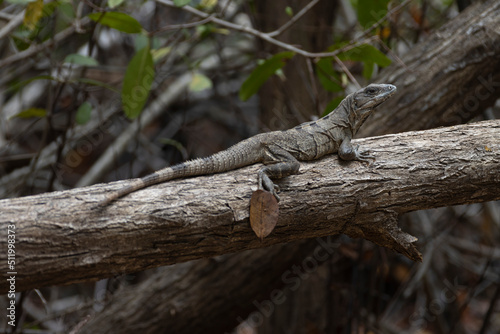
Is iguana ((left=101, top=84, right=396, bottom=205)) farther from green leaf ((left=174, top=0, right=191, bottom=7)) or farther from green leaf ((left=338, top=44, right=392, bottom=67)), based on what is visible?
green leaf ((left=174, top=0, right=191, bottom=7))

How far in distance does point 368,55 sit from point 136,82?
2.26 metres

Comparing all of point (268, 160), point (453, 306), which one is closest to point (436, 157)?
point (268, 160)

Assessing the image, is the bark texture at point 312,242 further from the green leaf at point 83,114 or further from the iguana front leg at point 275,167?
the green leaf at point 83,114

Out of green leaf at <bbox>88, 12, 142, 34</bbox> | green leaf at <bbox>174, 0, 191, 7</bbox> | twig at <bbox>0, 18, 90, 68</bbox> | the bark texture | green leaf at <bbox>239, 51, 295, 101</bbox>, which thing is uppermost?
twig at <bbox>0, 18, 90, 68</bbox>

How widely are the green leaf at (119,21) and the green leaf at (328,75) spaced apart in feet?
6.10

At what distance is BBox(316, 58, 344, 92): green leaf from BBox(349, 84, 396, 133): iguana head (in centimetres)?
66

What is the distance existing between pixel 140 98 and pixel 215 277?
2066 mm

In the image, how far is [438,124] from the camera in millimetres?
5047

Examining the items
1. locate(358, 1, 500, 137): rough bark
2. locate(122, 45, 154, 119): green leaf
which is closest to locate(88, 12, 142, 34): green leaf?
locate(122, 45, 154, 119): green leaf

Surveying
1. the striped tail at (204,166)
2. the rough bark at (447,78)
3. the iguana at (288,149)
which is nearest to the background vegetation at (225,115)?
the rough bark at (447,78)

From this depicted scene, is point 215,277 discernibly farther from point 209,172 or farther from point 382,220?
point 382,220

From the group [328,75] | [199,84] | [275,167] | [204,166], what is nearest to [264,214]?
[275,167]

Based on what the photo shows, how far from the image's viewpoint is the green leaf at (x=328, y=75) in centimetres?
480

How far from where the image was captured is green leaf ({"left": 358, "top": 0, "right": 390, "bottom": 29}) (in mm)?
4684
